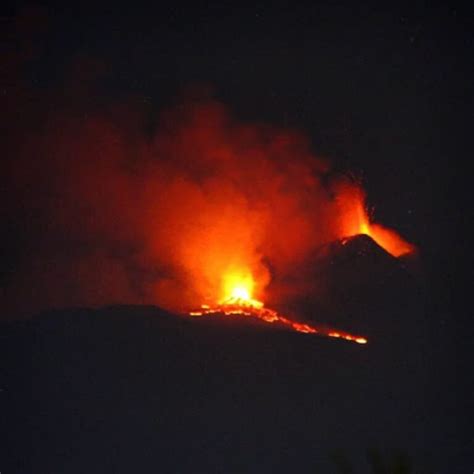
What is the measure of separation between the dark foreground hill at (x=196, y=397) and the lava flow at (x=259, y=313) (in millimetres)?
247

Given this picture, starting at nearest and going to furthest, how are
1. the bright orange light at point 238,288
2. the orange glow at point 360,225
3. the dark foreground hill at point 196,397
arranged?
the dark foreground hill at point 196,397 < the bright orange light at point 238,288 < the orange glow at point 360,225

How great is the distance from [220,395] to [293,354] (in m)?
1.38

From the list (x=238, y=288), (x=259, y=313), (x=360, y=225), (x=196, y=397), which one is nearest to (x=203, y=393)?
(x=196, y=397)

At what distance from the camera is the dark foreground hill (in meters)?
8.26

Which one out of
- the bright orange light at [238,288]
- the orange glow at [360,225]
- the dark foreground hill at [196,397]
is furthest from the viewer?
the orange glow at [360,225]

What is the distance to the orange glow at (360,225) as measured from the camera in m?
12.5

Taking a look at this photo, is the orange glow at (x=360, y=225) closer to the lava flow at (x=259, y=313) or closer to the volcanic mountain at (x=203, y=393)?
the volcanic mountain at (x=203, y=393)

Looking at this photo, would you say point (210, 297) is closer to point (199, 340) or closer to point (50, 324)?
point (199, 340)

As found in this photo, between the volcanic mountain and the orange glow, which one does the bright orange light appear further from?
the orange glow

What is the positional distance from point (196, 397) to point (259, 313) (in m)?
2.21

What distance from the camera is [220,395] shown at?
32.1ft

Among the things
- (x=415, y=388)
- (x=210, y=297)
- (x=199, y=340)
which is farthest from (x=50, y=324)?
(x=415, y=388)

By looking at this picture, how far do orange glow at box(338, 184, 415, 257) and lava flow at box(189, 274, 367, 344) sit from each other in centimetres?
165

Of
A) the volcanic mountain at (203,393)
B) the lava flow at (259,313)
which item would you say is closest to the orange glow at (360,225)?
the volcanic mountain at (203,393)
